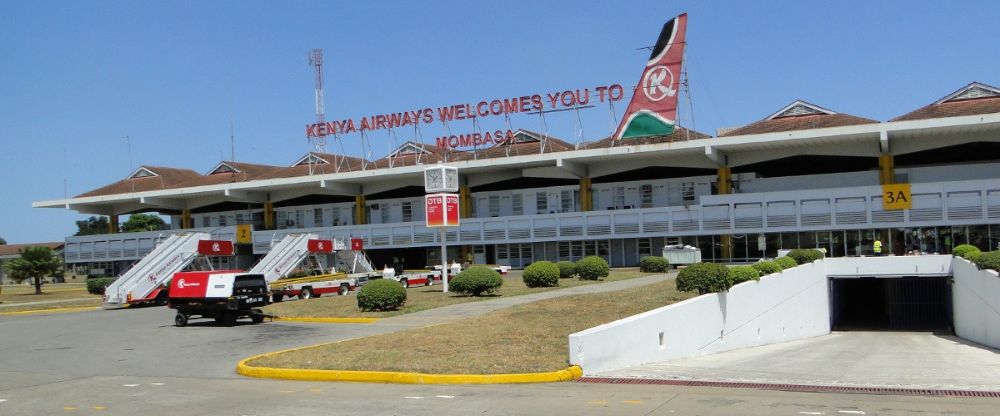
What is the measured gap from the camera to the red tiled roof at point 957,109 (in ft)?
154

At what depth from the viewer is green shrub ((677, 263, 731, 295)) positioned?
74.6 feet

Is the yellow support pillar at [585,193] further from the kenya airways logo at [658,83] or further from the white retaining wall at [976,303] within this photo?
the white retaining wall at [976,303]

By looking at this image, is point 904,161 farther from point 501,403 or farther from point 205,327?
point 501,403

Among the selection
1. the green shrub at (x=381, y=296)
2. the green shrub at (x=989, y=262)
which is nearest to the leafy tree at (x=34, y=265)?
the green shrub at (x=381, y=296)

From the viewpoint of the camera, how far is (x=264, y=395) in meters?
12.8

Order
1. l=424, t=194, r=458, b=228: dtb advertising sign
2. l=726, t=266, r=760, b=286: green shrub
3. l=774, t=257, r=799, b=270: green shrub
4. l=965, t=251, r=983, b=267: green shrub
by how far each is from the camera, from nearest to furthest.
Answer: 1. l=726, t=266, r=760, b=286: green shrub
2. l=965, t=251, r=983, b=267: green shrub
3. l=774, t=257, r=799, b=270: green shrub
4. l=424, t=194, r=458, b=228: dtb advertising sign

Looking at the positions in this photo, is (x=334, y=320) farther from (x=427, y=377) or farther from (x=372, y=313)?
(x=427, y=377)

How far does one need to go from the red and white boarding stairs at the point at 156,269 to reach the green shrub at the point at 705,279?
26490 millimetres

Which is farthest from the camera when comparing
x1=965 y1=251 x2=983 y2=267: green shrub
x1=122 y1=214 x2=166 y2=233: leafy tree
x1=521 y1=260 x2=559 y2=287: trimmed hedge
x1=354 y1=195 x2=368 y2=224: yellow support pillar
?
x1=122 y1=214 x2=166 y2=233: leafy tree

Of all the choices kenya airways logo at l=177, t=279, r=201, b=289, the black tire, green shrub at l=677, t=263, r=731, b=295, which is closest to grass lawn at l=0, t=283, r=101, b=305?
the black tire

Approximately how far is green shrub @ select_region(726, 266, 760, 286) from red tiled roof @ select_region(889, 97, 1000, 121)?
1054 inches

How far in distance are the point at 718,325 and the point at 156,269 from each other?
28.6m

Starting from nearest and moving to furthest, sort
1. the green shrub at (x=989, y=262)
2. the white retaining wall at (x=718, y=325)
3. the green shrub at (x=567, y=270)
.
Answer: the white retaining wall at (x=718, y=325), the green shrub at (x=989, y=262), the green shrub at (x=567, y=270)

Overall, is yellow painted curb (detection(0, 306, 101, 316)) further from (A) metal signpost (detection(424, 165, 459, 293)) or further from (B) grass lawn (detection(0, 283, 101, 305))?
(A) metal signpost (detection(424, 165, 459, 293))
